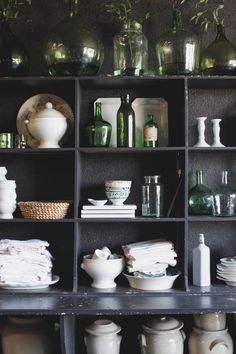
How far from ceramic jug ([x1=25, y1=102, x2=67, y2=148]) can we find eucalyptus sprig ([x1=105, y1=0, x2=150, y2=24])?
677mm

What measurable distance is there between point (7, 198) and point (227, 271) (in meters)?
1.30

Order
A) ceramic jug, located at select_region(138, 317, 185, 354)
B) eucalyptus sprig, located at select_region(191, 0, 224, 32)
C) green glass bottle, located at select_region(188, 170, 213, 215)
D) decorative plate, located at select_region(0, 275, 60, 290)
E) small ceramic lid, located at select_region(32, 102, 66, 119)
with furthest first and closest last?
1. eucalyptus sprig, located at select_region(191, 0, 224, 32)
2. green glass bottle, located at select_region(188, 170, 213, 215)
3. small ceramic lid, located at select_region(32, 102, 66, 119)
4. decorative plate, located at select_region(0, 275, 60, 290)
5. ceramic jug, located at select_region(138, 317, 185, 354)

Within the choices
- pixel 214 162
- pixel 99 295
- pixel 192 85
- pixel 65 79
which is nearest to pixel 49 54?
pixel 65 79

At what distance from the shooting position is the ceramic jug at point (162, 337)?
237 cm

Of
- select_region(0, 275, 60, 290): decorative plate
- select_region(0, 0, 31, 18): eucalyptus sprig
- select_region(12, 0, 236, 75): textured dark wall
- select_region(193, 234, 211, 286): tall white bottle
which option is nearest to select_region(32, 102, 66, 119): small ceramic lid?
select_region(12, 0, 236, 75): textured dark wall

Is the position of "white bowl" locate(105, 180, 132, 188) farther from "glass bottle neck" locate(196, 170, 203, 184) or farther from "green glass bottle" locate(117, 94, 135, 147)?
"glass bottle neck" locate(196, 170, 203, 184)

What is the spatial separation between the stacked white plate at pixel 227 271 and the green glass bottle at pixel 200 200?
30 centimetres

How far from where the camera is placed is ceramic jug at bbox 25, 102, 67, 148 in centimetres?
257

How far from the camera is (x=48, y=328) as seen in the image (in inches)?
98.2

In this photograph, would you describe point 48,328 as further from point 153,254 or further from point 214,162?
point 214,162

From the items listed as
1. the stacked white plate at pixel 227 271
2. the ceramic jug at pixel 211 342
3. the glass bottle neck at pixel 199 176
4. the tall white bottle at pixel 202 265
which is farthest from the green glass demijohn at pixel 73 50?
the ceramic jug at pixel 211 342

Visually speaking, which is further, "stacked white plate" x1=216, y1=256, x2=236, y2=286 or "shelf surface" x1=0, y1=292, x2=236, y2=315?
"stacked white plate" x1=216, y1=256, x2=236, y2=286

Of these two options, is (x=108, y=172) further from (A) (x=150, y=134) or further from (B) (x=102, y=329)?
(B) (x=102, y=329)

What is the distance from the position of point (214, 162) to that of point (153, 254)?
2.31 ft
